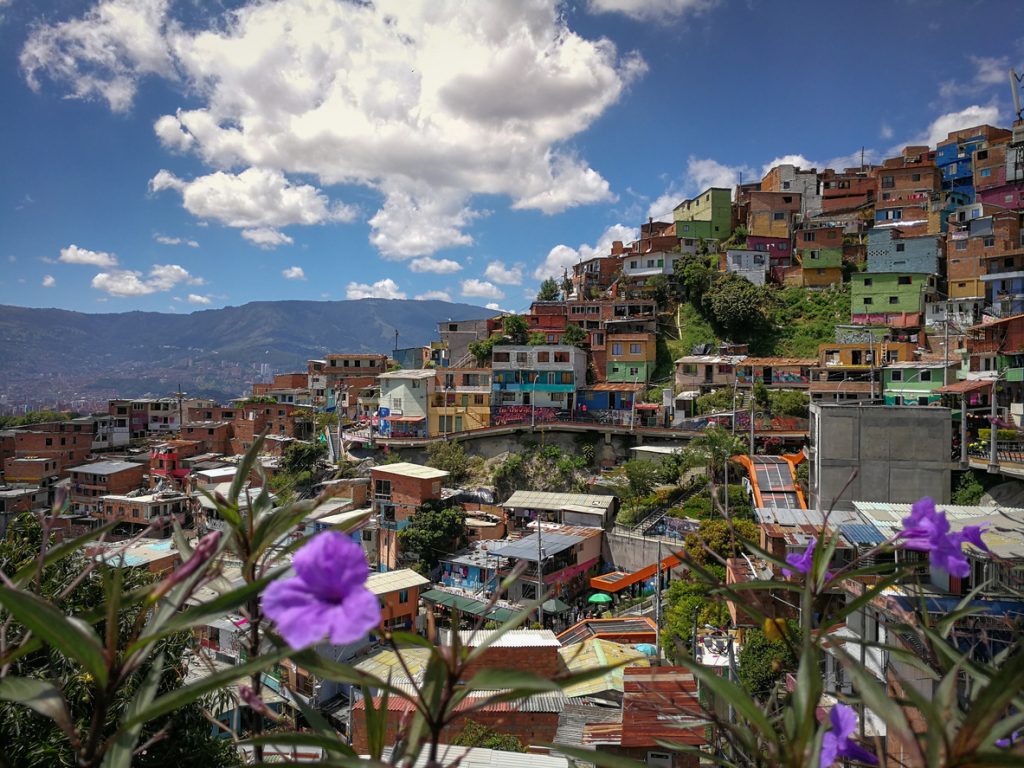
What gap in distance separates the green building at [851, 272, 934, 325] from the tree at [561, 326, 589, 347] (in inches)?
593

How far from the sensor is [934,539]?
1804 millimetres

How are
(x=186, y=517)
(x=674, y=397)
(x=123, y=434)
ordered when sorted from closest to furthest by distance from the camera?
(x=674, y=397) → (x=186, y=517) → (x=123, y=434)

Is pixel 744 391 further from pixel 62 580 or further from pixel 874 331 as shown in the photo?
pixel 62 580

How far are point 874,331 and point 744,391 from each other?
31.3ft

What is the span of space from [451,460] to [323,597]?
96.9 feet

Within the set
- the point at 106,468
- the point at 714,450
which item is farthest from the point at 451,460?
the point at 106,468

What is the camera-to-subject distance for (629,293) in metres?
41.8

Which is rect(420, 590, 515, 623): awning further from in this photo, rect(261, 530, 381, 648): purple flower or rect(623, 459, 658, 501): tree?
rect(261, 530, 381, 648): purple flower

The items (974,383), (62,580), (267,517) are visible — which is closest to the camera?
(267,517)

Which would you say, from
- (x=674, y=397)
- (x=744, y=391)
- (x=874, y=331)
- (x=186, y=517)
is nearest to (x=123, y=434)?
(x=186, y=517)

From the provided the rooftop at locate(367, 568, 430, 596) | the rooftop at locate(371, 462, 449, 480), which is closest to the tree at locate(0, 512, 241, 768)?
the rooftop at locate(367, 568, 430, 596)

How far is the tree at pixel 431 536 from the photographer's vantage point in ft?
75.5

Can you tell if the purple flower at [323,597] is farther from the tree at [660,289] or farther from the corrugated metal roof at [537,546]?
the tree at [660,289]

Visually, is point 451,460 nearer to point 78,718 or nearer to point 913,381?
point 913,381
